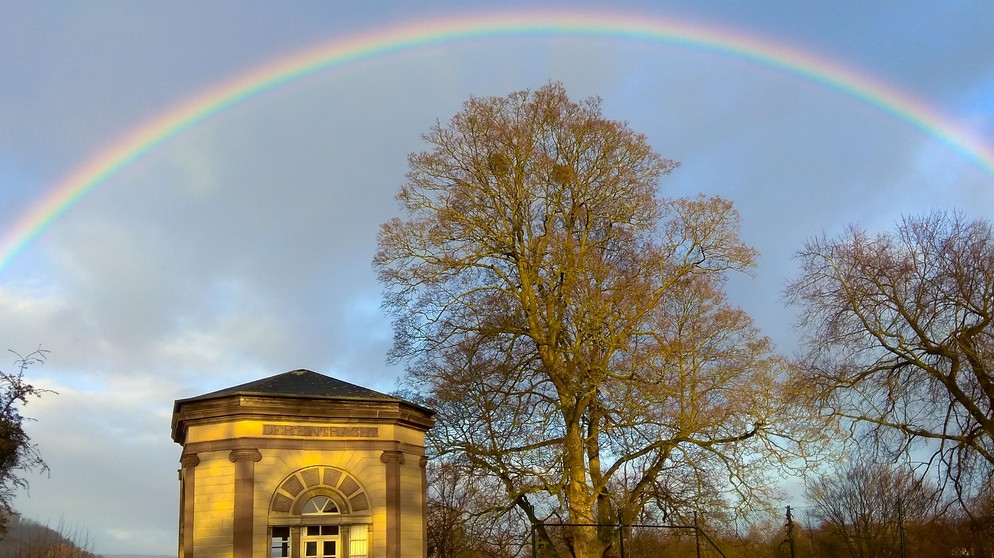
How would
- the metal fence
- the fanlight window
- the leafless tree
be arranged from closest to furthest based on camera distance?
the fanlight window < the metal fence < the leafless tree

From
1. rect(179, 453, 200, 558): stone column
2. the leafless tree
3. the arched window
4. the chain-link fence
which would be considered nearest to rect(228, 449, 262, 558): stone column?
the arched window

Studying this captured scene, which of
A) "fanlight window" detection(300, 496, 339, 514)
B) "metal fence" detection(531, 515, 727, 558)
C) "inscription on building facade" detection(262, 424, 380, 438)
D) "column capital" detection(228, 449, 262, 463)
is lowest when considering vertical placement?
"metal fence" detection(531, 515, 727, 558)

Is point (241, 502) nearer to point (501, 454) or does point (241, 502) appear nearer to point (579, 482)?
point (501, 454)

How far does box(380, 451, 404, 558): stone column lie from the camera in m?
25.0

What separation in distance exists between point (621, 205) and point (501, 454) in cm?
887

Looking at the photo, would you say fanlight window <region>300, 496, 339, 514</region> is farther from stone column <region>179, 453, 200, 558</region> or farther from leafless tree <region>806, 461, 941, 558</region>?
leafless tree <region>806, 461, 941, 558</region>

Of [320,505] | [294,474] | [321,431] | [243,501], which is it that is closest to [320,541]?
[320,505]

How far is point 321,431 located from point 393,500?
2.82 meters

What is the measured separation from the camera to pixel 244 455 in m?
23.9

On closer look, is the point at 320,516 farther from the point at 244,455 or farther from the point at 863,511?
the point at 863,511

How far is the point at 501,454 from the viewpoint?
26406mm

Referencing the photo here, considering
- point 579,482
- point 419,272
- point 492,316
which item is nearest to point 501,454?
point 579,482

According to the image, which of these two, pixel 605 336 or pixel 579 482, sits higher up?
pixel 605 336

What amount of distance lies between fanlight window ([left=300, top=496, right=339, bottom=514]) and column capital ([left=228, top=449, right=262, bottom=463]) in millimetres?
1935
